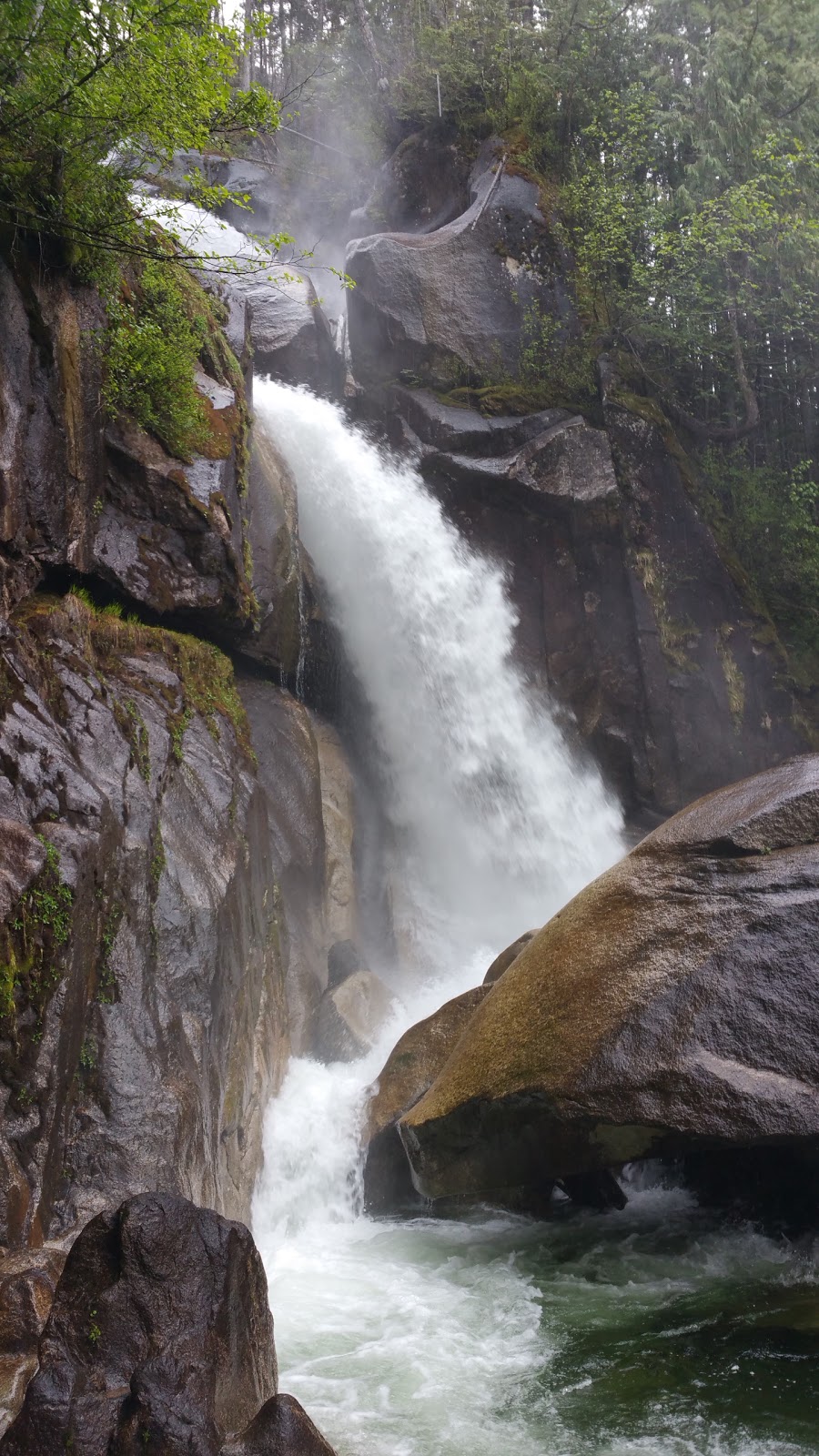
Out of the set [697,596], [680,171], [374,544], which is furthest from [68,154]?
[680,171]

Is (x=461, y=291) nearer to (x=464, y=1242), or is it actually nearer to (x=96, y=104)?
(x=96, y=104)

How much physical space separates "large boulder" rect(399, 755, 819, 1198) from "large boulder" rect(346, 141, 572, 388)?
1200 centimetres

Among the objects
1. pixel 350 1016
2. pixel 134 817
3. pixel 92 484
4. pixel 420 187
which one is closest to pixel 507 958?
pixel 350 1016

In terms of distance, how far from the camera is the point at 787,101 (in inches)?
728

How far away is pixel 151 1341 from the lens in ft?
12.8

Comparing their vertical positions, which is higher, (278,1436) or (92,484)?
(92,484)

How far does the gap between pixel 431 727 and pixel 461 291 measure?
836cm

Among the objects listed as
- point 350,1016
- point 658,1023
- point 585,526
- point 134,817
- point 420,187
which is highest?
point 420,187

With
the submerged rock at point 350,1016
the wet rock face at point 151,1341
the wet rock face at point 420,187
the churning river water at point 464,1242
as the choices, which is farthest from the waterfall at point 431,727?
the wet rock face at point 151,1341

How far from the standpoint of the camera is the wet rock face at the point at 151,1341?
354 cm

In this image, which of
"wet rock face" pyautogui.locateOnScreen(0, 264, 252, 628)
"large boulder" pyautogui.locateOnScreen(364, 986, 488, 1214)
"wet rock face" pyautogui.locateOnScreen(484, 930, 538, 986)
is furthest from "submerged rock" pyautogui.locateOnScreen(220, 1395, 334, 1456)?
"wet rock face" pyautogui.locateOnScreen(484, 930, 538, 986)

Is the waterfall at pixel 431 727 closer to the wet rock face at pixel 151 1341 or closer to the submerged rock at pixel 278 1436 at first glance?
the wet rock face at pixel 151 1341

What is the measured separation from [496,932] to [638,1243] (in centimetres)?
724

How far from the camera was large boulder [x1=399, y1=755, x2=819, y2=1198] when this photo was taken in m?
5.93
